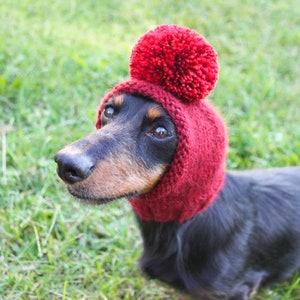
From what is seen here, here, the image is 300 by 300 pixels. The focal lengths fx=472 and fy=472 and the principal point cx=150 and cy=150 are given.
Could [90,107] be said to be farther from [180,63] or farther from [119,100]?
[180,63]

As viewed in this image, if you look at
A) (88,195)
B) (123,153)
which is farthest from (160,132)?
(88,195)

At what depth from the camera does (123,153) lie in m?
2.20

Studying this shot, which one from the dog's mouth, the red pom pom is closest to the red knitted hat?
the red pom pom

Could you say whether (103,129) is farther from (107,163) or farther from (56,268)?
(56,268)

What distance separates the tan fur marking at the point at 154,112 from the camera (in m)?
2.24

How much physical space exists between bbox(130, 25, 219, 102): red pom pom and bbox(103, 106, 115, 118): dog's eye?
27cm

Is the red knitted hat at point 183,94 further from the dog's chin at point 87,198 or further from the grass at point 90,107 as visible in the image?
the grass at point 90,107

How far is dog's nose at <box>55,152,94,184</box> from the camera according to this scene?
78.1 inches

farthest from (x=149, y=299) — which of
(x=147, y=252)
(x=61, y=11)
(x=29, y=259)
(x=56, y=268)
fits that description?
(x=61, y=11)

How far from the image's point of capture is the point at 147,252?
9.43 ft

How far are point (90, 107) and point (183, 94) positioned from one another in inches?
94.3

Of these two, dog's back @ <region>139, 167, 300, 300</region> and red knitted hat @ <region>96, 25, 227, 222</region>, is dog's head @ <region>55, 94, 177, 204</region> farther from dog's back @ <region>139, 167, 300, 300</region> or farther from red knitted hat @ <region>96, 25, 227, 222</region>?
dog's back @ <region>139, 167, 300, 300</region>

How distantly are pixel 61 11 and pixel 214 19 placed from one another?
6.60 feet

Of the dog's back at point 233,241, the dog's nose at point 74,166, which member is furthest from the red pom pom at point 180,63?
the dog's back at point 233,241
